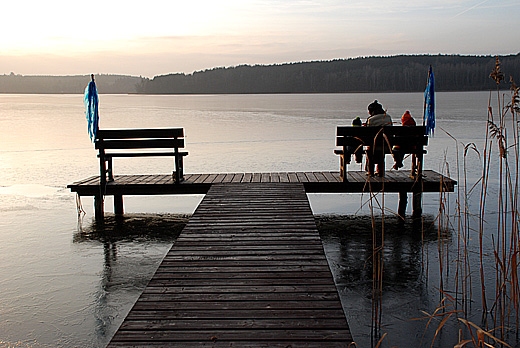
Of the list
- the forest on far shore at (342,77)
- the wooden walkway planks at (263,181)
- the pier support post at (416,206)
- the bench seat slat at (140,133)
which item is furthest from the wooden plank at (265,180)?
the forest on far shore at (342,77)

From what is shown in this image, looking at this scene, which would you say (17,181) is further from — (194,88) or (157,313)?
(194,88)

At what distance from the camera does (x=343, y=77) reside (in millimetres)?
105500

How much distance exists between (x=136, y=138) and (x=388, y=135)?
3.75m

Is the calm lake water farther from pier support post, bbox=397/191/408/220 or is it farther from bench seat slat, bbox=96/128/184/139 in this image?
bench seat slat, bbox=96/128/184/139

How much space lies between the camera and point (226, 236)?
5.45 metres

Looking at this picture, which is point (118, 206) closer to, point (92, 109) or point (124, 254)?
point (92, 109)

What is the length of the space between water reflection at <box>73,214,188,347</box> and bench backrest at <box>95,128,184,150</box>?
46.4 inches

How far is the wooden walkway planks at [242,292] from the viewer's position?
127 inches

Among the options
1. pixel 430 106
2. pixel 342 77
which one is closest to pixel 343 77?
pixel 342 77

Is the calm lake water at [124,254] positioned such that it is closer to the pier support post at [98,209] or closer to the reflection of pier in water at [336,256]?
the reflection of pier in water at [336,256]

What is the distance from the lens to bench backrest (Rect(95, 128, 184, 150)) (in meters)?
8.41

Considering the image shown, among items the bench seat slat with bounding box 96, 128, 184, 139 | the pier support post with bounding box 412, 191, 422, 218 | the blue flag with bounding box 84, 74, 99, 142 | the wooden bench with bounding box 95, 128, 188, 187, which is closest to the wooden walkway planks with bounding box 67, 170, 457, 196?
the wooden bench with bounding box 95, 128, 188, 187

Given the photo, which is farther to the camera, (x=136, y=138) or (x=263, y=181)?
(x=263, y=181)

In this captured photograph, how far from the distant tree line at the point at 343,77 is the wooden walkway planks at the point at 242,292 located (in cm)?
7691
